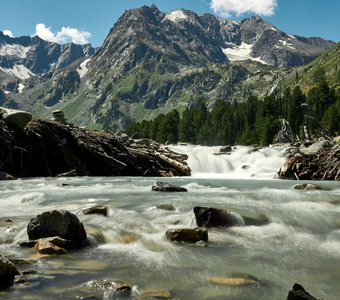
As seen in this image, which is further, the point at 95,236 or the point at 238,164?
the point at 238,164

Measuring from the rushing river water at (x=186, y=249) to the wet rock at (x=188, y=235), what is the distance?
1.24 feet

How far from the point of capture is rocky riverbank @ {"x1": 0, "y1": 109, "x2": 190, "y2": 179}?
3903 centimetres

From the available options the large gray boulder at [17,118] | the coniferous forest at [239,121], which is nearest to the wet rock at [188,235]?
the large gray boulder at [17,118]

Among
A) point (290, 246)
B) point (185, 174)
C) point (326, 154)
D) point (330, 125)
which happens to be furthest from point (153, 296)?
point (330, 125)

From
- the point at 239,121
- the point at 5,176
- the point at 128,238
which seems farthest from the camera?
the point at 239,121

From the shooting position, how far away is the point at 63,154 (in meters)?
41.2

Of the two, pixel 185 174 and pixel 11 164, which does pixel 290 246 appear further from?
pixel 185 174

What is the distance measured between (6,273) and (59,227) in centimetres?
396

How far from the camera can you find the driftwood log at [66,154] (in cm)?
3906

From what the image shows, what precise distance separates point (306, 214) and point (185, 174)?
1268 inches

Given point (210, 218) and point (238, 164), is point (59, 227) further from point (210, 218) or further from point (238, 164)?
point (238, 164)

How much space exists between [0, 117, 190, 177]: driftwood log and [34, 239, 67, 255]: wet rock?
2589 cm

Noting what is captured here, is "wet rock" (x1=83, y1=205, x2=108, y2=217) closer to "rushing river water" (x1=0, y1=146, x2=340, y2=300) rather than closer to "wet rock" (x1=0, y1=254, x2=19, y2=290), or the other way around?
"rushing river water" (x1=0, y1=146, x2=340, y2=300)

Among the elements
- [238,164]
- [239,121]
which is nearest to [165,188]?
[238,164]
